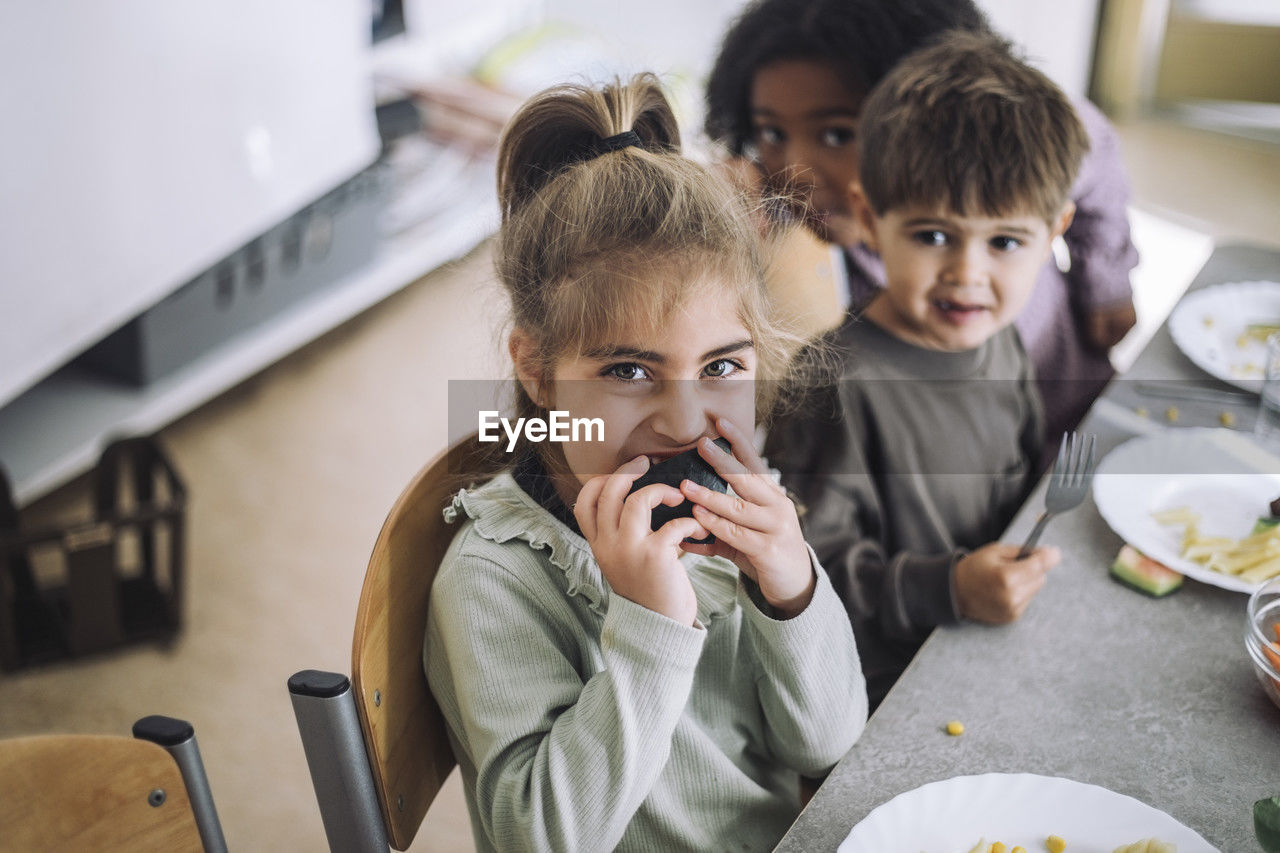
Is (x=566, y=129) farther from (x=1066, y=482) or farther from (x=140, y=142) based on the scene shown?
(x=140, y=142)

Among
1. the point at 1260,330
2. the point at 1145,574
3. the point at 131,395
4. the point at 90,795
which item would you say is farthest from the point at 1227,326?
the point at 131,395

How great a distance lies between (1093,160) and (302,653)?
4.78 feet

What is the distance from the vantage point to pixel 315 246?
2.54 m

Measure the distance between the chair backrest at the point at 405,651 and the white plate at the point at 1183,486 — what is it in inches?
23.3

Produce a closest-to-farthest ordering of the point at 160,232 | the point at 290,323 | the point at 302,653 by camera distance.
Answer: the point at 302,653 → the point at 160,232 → the point at 290,323

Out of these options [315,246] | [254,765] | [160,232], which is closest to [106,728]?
[254,765]

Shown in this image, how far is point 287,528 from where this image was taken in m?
2.16

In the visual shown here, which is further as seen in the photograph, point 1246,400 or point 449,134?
point 449,134

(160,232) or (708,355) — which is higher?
(708,355)

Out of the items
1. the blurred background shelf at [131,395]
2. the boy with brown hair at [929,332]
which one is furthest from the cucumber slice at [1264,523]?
the blurred background shelf at [131,395]

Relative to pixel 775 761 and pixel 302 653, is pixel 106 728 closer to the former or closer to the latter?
pixel 302 653

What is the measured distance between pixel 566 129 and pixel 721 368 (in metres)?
0.21

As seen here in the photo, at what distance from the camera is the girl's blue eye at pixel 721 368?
0.78 metres

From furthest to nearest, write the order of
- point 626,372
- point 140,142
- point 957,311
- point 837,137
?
point 140,142 < point 837,137 < point 957,311 < point 626,372
